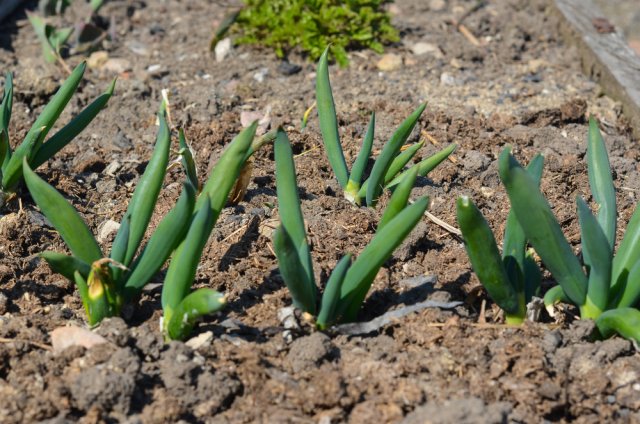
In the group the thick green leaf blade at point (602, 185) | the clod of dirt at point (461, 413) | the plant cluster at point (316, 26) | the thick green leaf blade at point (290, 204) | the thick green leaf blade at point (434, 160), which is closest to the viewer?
the clod of dirt at point (461, 413)

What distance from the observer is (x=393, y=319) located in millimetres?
2301

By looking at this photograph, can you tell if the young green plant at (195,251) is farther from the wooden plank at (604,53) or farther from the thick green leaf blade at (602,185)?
the wooden plank at (604,53)

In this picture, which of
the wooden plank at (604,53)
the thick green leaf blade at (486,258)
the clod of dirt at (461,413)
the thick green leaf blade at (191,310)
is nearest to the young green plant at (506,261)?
the thick green leaf blade at (486,258)

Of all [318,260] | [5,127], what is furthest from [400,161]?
[5,127]

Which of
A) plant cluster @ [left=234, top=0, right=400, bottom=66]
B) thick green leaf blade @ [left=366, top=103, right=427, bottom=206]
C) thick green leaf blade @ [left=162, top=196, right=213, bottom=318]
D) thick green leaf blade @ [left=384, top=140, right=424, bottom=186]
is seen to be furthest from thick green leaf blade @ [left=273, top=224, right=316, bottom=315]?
plant cluster @ [left=234, top=0, right=400, bottom=66]

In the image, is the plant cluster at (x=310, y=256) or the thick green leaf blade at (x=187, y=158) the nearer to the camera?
the plant cluster at (x=310, y=256)

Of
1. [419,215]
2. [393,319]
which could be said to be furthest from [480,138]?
[419,215]

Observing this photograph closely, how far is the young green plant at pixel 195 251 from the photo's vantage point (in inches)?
80.6

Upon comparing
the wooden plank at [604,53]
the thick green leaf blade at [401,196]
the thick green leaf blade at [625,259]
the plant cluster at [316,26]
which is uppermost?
the thick green leaf blade at [401,196]

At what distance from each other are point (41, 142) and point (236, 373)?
1087 mm

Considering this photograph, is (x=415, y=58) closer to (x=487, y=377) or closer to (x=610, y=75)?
(x=610, y=75)

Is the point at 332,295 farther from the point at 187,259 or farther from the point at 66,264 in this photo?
the point at 66,264

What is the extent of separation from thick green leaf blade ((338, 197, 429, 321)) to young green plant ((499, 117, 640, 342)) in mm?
218

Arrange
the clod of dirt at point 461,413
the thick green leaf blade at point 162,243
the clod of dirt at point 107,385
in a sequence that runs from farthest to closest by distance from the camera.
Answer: the thick green leaf blade at point 162,243 < the clod of dirt at point 107,385 < the clod of dirt at point 461,413
